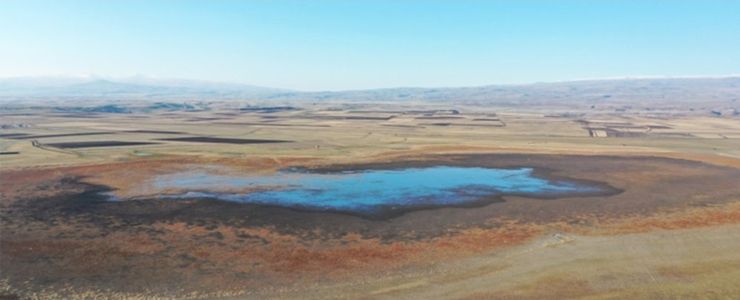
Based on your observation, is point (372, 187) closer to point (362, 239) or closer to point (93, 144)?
point (362, 239)

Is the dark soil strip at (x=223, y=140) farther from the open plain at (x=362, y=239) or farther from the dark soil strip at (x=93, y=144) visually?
the open plain at (x=362, y=239)

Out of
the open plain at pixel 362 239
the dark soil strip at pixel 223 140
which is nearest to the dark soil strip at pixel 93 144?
the dark soil strip at pixel 223 140

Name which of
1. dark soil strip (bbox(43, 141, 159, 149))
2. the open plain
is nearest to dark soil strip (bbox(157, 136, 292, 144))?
dark soil strip (bbox(43, 141, 159, 149))

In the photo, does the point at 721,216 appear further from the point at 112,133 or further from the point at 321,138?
the point at 112,133

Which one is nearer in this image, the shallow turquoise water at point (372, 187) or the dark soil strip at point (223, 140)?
the shallow turquoise water at point (372, 187)

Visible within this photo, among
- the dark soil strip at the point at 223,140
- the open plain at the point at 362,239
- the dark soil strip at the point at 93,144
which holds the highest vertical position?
the dark soil strip at the point at 93,144

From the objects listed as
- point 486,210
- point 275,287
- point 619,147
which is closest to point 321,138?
point 619,147

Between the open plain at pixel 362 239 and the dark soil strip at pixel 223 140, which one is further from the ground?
the dark soil strip at pixel 223 140

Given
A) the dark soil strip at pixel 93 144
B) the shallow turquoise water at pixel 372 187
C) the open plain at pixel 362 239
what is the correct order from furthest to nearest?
the dark soil strip at pixel 93 144
the shallow turquoise water at pixel 372 187
the open plain at pixel 362 239
